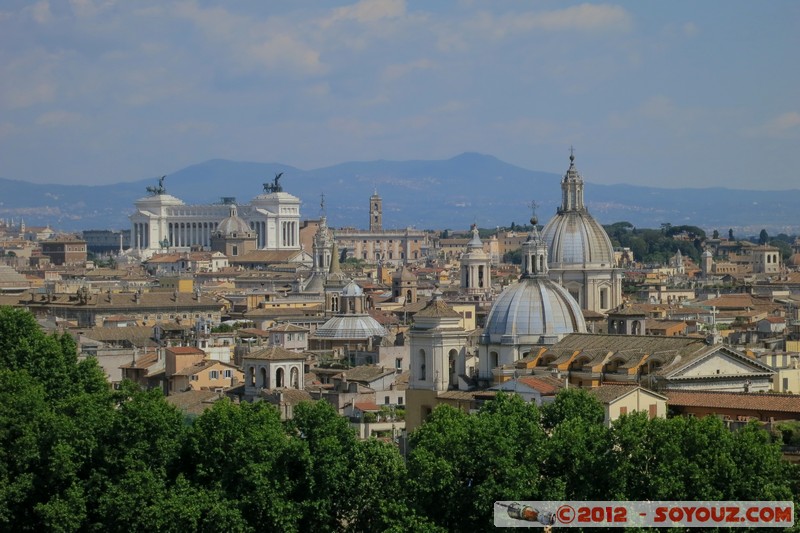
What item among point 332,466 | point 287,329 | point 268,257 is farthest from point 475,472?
point 268,257

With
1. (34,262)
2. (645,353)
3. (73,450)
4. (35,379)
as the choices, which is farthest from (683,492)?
(34,262)

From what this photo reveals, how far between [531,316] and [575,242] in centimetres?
2246

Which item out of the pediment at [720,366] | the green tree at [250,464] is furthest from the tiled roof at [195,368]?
the green tree at [250,464]

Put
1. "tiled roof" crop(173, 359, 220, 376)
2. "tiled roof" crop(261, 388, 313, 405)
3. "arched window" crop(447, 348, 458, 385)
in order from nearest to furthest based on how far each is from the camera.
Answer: "arched window" crop(447, 348, 458, 385)
"tiled roof" crop(261, 388, 313, 405)
"tiled roof" crop(173, 359, 220, 376)

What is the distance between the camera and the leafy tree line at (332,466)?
1283 inches

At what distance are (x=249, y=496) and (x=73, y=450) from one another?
395 centimetres

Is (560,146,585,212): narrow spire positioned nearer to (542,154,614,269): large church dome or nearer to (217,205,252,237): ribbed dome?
(542,154,614,269): large church dome

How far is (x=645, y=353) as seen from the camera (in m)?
46.6

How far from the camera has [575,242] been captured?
72.4 meters

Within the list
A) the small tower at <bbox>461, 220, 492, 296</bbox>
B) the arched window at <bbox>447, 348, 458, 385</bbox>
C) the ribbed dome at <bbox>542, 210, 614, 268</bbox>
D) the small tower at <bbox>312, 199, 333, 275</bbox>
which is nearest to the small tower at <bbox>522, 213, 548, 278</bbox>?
the arched window at <bbox>447, 348, 458, 385</bbox>

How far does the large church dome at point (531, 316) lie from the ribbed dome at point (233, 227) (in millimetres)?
Answer: 122230

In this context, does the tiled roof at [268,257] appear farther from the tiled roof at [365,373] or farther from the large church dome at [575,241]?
the tiled roof at [365,373]

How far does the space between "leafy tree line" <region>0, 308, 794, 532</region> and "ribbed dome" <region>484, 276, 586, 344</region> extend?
34.9 feet

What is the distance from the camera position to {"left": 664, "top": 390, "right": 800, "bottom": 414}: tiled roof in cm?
4175
